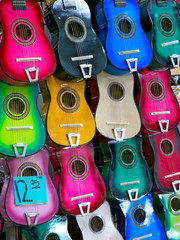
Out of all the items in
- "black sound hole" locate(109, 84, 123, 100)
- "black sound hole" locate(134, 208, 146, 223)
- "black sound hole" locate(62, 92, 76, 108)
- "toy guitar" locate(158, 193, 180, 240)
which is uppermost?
"black sound hole" locate(62, 92, 76, 108)

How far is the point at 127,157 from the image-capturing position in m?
2.50

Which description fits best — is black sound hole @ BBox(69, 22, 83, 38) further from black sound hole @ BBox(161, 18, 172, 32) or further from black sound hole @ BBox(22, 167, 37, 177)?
black sound hole @ BBox(22, 167, 37, 177)

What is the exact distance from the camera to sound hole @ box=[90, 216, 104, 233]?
238 cm

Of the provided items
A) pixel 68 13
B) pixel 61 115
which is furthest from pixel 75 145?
pixel 68 13

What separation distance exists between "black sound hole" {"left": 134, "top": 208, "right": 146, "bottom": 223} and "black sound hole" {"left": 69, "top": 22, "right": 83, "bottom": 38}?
1.13 m

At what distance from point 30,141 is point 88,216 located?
24.4 inches

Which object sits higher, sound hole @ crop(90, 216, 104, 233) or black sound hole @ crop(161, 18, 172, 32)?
black sound hole @ crop(161, 18, 172, 32)

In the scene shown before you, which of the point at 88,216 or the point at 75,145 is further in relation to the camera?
the point at 88,216

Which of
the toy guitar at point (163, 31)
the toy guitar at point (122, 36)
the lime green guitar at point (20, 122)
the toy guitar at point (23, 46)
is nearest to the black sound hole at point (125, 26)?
the toy guitar at point (122, 36)

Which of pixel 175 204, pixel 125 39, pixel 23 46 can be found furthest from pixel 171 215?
pixel 23 46

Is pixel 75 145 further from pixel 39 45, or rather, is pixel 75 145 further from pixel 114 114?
pixel 39 45

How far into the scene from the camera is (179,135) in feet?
8.86

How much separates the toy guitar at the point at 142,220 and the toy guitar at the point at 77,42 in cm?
87

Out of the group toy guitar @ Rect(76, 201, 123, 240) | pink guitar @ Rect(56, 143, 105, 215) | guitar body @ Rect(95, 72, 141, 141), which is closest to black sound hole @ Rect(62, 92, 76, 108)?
guitar body @ Rect(95, 72, 141, 141)
